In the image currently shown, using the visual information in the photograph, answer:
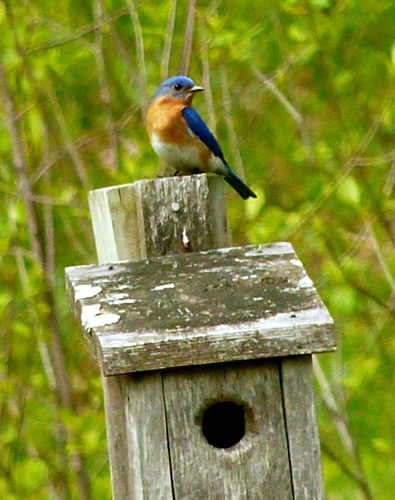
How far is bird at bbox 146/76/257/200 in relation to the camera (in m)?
3.76

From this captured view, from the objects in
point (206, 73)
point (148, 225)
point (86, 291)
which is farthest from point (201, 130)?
point (86, 291)

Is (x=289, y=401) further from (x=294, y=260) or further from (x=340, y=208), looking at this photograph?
(x=340, y=208)

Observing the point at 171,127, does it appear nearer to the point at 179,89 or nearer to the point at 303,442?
the point at 179,89

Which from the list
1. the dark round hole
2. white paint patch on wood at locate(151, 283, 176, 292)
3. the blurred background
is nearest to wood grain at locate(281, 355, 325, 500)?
the dark round hole

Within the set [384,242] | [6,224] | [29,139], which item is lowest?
[384,242]

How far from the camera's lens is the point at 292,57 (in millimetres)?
3879

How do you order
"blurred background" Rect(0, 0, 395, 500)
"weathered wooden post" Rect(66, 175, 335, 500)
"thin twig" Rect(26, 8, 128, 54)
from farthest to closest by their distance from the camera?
"thin twig" Rect(26, 8, 128, 54) < "blurred background" Rect(0, 0, 395, 500) < "weathered wooden post" Rect(66, 175, 335, 500)

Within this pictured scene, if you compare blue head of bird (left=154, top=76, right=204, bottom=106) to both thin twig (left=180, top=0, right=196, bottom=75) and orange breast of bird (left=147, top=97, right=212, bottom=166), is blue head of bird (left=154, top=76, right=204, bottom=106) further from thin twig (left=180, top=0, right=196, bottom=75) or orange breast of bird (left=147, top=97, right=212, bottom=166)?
thin twig (left=180, top=0, right=196, bottom=75)

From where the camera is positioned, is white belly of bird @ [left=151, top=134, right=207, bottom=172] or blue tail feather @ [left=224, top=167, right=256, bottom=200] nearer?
blue tail feather @ [left=224, top=167, right=256, bottom=200]

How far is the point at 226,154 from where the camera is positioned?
4.55 meters

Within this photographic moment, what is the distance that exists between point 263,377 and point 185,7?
256 centimetres

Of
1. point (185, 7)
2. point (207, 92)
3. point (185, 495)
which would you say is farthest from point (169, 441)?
point (185, 7)

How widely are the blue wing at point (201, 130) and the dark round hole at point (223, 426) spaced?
61.9 inches

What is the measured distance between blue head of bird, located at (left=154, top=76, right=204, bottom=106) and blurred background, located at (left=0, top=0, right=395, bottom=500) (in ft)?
0.22
